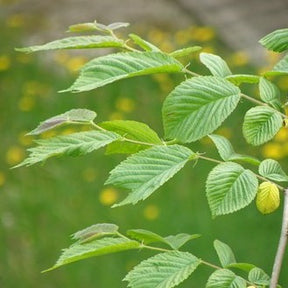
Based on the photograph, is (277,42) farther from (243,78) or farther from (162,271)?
(162,271)

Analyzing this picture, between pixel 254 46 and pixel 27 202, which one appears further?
pixel 254 46

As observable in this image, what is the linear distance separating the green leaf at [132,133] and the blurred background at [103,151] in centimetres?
206

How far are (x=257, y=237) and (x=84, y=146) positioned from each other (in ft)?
7.89

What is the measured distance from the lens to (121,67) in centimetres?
104

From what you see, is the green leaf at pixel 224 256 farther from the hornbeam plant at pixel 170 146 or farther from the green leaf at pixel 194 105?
the green leaf at pixel 194 105

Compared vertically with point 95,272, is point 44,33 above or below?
above

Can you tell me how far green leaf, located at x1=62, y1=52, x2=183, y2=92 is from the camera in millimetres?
1025

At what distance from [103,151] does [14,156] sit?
41 centimetres

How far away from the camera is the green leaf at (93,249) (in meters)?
0.98

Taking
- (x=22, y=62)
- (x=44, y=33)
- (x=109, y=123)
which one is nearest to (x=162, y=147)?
(x=109, y=123)

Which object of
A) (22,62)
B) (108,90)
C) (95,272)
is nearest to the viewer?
(95,272)

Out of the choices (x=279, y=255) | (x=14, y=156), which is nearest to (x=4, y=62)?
(x=14, y=156)

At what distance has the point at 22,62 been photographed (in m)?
5.21

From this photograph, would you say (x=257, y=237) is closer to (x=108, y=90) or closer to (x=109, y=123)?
(x=108, y=90)
